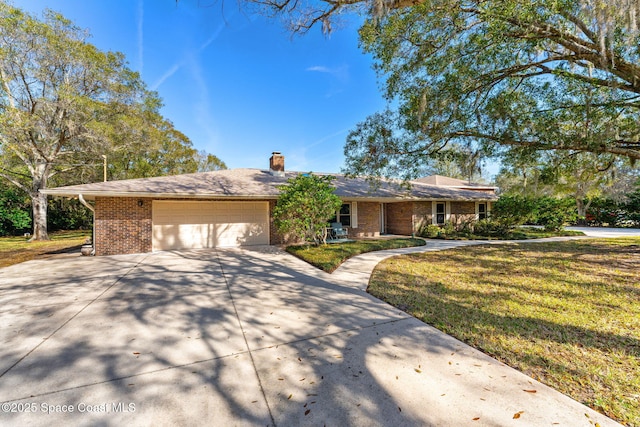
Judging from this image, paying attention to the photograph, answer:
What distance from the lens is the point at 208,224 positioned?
1067 centimetres

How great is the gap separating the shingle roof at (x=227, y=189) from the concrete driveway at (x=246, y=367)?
4.72 meters

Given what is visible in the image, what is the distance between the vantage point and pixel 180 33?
810 centimetres

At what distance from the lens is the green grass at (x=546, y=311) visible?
2.37 metres

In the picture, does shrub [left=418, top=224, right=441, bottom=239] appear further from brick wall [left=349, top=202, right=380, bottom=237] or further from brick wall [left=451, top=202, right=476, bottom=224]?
brick wall [left=349, top=202, right=380, bottom=237]

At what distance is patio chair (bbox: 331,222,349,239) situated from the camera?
474 inches

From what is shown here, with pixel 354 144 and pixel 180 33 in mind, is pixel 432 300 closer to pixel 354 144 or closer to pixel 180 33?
pixel 354 144

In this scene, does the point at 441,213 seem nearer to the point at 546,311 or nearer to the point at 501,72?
the point at 501,72

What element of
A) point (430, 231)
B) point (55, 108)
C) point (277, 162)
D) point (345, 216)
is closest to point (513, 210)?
point (430, 231)

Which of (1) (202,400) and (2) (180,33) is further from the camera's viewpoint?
(2) (180,33)

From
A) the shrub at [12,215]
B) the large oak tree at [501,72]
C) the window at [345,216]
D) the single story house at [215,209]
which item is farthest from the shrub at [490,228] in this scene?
the shrub at [12,215]

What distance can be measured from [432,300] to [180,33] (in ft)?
34.0

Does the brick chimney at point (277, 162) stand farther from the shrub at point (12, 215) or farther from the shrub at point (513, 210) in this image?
the shrub at point (12, 215)

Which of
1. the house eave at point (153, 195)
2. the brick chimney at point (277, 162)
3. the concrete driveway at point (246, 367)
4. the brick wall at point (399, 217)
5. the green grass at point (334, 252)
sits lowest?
the concrete driveway at point (246, 367)

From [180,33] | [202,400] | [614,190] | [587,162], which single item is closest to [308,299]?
[202,400]
